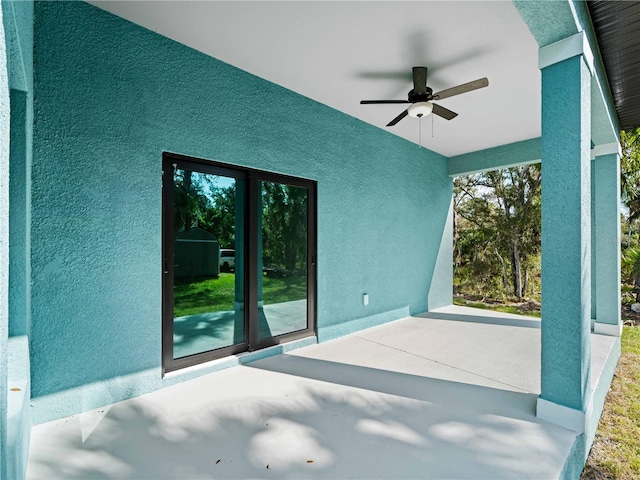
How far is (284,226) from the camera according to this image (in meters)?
4.13

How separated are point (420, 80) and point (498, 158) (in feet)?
11.8

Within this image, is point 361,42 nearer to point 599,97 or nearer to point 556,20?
point 556,20

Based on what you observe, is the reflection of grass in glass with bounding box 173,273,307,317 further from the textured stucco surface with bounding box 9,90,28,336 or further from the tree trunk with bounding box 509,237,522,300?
the tree trunk with bounding box 509,237,522,300

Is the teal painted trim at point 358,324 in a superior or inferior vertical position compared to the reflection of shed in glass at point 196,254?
inferior

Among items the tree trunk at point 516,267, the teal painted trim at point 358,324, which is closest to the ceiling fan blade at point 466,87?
the teal painted trim at point 358,324

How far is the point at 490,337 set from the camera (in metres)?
4.66

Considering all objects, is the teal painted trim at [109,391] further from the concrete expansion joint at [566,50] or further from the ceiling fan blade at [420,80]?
the concrete expansion joint at [566,50]

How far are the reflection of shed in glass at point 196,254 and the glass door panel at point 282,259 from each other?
56cm

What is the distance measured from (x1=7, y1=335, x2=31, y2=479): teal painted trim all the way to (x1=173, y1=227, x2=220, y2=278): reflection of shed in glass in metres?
1.37

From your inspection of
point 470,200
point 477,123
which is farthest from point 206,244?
point 470,200

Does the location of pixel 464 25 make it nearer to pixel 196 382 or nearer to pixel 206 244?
pixel 206 244

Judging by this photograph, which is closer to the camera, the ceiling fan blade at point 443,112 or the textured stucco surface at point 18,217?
the textured stucco surface at point 18,217

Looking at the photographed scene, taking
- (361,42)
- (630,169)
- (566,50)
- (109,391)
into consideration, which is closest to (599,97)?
(566,50)

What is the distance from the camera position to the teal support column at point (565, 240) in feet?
7.37
